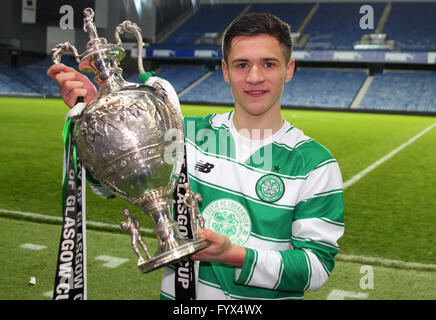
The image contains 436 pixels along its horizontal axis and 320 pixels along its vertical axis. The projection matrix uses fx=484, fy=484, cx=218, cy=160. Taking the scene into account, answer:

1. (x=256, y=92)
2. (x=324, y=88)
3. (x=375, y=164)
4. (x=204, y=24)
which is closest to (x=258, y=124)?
(x=256, y=92)

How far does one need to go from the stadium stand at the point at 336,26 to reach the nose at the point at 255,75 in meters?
25.0

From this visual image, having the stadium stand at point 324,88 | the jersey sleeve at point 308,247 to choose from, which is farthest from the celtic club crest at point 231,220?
the stadium stand at point 324,88

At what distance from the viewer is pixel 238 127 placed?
55.0 inches

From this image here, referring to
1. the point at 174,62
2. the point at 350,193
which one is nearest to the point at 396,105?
the point at 174,62

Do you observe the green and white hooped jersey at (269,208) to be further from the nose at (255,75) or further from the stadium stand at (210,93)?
the stadium stand at (210,93)

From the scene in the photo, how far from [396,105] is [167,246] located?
75.4ft

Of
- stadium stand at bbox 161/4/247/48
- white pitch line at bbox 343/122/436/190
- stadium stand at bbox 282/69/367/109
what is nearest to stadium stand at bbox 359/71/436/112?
stadium stand at bbox 282/69/367/109

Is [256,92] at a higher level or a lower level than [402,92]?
lower

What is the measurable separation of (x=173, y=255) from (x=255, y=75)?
0.49m

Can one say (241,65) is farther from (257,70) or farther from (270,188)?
(270,188)

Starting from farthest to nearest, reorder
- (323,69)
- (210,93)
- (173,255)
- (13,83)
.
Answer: (323,69) → (210,93) → (13,83) → (173,255)

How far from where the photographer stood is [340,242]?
356 centimetres

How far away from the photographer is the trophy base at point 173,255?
3.37 feet

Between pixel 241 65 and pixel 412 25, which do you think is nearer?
pixel 241 65
